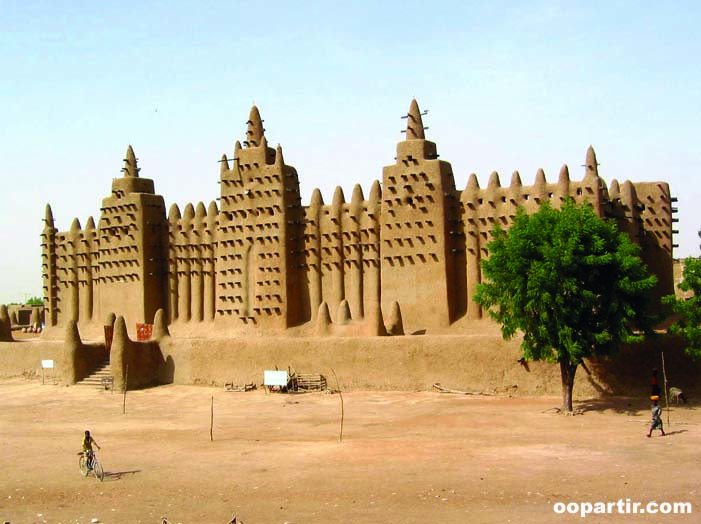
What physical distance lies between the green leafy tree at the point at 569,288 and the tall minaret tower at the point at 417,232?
9324 mm

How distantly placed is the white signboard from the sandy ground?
1.99 meters

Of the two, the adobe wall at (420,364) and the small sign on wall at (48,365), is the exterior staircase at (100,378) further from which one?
the adobe wall at (420,364)

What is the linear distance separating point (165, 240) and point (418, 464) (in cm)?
2885

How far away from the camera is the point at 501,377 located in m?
27.1

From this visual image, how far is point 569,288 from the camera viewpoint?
23.4 metres

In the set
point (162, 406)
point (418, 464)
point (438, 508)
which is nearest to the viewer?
point (438, 508)

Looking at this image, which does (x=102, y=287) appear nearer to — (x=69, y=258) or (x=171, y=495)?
(x=69, y=258)

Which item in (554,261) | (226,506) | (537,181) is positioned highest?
(537,181)

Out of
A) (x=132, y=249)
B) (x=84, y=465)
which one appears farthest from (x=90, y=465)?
(x=132, y=249)

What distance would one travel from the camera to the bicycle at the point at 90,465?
58.0ft

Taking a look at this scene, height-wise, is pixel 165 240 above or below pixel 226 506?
above

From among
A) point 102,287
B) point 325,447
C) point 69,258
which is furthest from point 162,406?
point 69,258

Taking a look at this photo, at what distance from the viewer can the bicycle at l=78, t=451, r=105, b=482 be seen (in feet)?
58.0

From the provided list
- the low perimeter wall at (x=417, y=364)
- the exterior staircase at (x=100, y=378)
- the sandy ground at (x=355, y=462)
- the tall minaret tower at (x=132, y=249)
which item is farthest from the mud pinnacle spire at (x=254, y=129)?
the sandy ground at (x=355, y=462)
